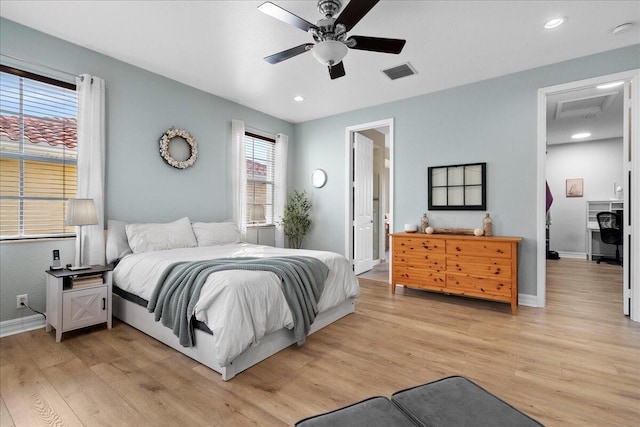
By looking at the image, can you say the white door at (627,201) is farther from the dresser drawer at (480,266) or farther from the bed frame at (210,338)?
the bed frame at (210,338)

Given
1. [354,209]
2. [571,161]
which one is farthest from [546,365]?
[571,161]

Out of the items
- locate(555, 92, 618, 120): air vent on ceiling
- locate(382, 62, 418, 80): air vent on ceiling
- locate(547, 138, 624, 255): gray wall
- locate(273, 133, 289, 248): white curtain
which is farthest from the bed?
locate(547, 138, 624, 255): gray wall

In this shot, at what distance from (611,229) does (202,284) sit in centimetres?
769

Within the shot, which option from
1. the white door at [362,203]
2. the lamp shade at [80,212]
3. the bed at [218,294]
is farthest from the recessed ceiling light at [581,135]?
the lamp shade at [80,212]

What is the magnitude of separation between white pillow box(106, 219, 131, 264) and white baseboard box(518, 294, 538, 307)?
15.2 feet

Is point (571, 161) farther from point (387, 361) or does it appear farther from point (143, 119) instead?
point (143, 119)

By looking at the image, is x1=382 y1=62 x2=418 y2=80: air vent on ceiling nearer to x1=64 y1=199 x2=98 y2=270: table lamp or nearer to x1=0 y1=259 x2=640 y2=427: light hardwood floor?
x1=0 y1=259 x2=640 y2=427: light hardwood floor

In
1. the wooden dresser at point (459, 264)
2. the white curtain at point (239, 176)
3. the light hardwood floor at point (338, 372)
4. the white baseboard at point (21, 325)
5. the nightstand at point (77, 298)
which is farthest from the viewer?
the white curtain at point (239, 176)

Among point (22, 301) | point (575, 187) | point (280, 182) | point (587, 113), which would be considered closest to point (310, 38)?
point (280, 182)

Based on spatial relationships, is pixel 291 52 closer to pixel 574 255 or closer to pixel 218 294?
pixel 218 294

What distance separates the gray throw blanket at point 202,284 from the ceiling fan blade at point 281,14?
1.89 m

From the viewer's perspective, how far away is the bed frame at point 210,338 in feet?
6.95

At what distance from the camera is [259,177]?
5309mm

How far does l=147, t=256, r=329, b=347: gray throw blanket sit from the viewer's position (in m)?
2.20
